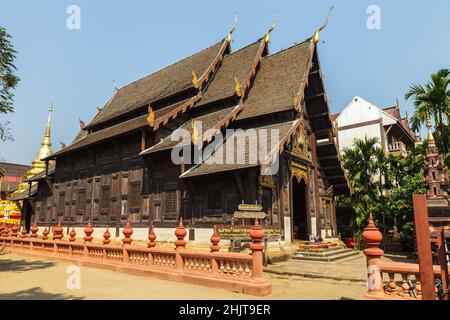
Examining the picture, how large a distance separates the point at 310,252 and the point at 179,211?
5795 millimetres

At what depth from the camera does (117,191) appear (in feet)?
56.6

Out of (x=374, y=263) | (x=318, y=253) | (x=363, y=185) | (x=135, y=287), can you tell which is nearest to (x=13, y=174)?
Result: (x=363, y=185)

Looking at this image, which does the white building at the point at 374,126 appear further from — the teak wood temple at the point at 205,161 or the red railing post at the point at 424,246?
the red railing post at the point at 424,246

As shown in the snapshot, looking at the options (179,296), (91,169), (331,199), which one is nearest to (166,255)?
(179,296)

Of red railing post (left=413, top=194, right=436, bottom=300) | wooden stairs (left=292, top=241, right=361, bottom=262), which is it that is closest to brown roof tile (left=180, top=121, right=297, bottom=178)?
wooden stairs (left=292, top=241, right=361, bottom=262)

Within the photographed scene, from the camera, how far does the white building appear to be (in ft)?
99.0

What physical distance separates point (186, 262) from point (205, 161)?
5.54 m

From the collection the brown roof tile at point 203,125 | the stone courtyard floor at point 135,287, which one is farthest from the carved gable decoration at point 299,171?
the stone courtyard floor at point 135,287

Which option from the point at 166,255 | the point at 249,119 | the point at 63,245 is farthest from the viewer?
the point at 249,119

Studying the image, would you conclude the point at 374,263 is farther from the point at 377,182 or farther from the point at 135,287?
the point at 377,182

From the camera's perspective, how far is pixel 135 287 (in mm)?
7855

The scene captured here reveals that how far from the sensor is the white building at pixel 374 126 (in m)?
30.2

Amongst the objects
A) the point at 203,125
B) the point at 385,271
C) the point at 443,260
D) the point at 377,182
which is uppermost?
the point at 203,125
